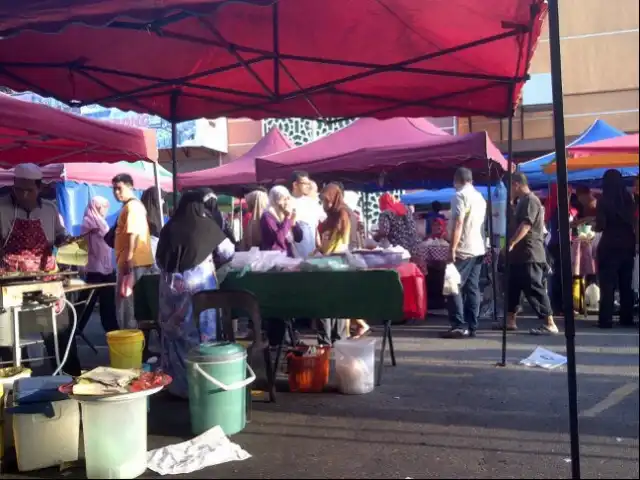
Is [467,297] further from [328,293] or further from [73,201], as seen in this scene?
[73,201]

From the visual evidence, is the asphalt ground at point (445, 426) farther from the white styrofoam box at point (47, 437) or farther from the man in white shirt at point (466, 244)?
the man in white shirt at point (466, 244)

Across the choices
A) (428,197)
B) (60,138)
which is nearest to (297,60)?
(60,138)

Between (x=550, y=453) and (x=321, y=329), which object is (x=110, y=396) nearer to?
(x=550, y=453)

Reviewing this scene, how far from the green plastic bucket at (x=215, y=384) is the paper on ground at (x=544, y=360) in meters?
2.93

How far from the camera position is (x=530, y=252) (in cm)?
725

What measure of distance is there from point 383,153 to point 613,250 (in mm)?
3257

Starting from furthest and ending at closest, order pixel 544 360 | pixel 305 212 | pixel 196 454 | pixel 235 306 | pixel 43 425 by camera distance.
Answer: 1. pixel 305 212
2. pixel 544 360
3. pixel 235 306
4. pixel 196 454
5. pixel 43 425

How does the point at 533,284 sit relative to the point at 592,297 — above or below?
above

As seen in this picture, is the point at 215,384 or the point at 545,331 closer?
the point at 215,384

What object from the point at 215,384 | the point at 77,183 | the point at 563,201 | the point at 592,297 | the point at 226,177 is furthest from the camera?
the point at 77,183

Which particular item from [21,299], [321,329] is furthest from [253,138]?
[21,299]

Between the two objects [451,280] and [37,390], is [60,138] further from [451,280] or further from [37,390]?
[451,280]

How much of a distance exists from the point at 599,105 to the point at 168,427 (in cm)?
465

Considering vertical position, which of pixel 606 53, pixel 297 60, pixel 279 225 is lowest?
pixel 279 225
